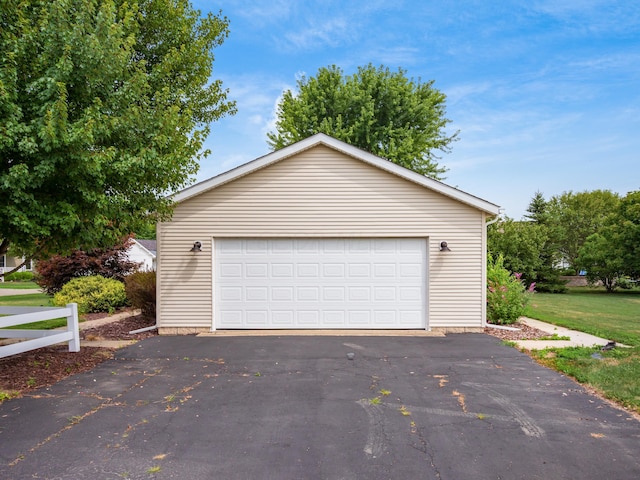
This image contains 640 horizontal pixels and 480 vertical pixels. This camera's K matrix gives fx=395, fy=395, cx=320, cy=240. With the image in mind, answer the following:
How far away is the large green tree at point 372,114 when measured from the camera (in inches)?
972

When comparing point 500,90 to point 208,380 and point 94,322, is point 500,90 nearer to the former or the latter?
point 208,380

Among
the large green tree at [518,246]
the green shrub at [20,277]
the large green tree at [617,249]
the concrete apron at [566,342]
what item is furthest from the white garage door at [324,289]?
the green shrub at [20,277]

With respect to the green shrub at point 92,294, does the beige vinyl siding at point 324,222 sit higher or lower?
higher

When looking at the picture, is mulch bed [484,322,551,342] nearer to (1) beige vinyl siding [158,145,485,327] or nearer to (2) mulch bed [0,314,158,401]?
(1) beige vinyl siding [158,145,485,327]

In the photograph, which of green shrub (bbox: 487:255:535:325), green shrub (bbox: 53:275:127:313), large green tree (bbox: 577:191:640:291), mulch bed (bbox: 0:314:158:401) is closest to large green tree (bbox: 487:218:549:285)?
A: large green tree (bbox: 577:191:640:291)

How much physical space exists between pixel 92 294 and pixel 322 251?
349 inches

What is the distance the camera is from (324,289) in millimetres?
9867

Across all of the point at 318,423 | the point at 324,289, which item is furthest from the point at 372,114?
the point at 318,423

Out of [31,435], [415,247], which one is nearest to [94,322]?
[31,435]

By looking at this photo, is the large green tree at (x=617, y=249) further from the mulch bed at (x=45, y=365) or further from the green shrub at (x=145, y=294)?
the mulch bed at (x=45, y=365)

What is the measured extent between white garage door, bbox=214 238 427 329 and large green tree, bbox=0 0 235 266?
2.87 metres

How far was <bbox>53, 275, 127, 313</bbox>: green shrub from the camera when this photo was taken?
1338 cm

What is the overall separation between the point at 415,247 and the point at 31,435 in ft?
26.6

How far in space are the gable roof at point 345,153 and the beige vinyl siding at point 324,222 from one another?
0.57 feet
